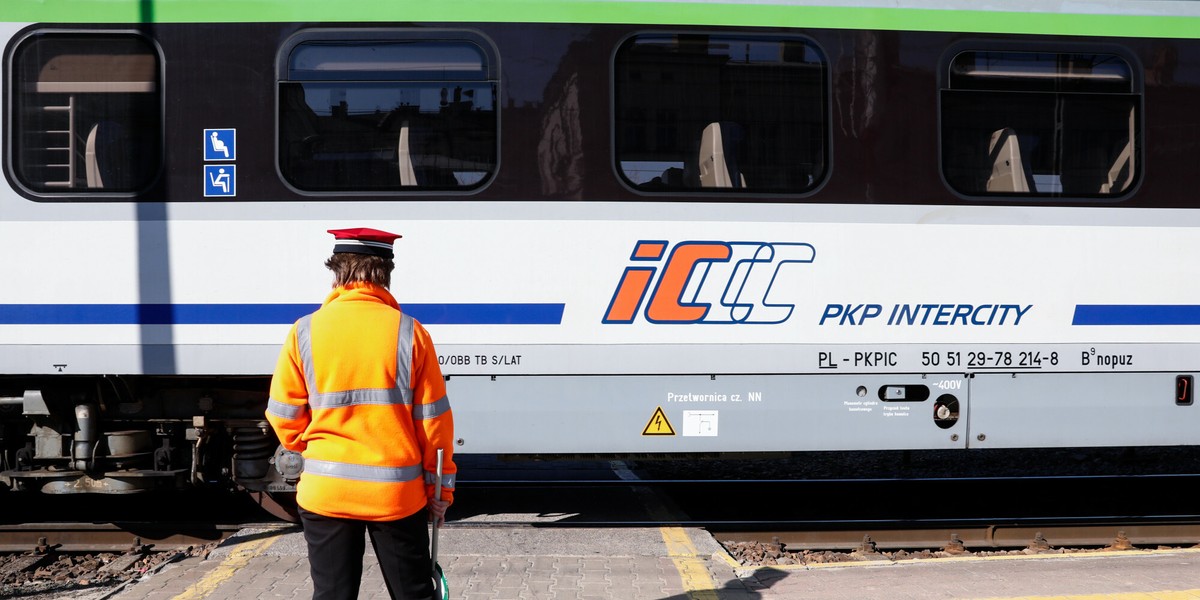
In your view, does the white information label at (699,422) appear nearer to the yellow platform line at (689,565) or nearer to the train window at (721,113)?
the yellow platform line at (689,565)

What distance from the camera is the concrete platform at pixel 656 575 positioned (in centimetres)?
465

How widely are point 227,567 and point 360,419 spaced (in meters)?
2.72

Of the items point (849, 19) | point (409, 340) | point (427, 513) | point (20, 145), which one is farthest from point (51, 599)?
point (849, 19)

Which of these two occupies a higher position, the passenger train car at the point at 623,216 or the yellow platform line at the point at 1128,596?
the passenger train car at the point at 623,216

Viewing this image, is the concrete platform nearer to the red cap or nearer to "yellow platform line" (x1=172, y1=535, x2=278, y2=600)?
"yellow platform line" (x1=172, y1=535, x2=278, y2=600)

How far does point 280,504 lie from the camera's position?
578 cm

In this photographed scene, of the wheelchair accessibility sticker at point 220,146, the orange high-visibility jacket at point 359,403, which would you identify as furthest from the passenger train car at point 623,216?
the orange high-visibility jacket at point 359,403

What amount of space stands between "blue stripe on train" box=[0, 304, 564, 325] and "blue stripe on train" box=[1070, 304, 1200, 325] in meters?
3.33

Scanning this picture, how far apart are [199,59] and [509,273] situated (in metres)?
2.06

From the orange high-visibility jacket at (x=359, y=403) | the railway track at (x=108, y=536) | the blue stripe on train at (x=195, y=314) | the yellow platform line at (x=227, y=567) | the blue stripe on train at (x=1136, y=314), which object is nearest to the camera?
the orange high-visibility jacket at (x=359, y=403)

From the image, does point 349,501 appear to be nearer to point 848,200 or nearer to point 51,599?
point 51,599

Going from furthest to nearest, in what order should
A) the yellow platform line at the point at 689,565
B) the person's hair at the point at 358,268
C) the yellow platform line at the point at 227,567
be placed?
the yellow platform line at the point at 689,565, the yellow platform line at the point at 227,567, the person's hair at the point at 358,268

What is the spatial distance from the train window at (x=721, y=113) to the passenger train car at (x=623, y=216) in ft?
0.06

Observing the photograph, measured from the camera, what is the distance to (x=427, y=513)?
3.12 meters
